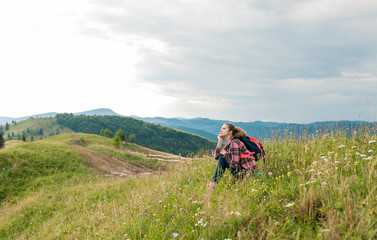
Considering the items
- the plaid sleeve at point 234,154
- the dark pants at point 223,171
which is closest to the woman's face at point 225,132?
the plaid sleeve at point 234,154

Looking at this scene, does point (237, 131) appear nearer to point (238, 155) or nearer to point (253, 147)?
point (253, 147)

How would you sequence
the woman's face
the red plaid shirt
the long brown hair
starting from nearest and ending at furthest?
the red plaid shirt, the long brown hair, the woman's face

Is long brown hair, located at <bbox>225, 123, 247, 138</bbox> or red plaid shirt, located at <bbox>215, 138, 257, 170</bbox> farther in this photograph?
long brown hair, located at <bbox>225, 123, 247, 138</bbox>

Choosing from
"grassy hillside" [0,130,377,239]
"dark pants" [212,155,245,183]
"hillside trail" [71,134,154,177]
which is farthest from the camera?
"hillside trail" [71,134,154,177]

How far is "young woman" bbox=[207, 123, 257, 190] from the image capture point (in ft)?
17.7

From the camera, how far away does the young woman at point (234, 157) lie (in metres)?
5.38

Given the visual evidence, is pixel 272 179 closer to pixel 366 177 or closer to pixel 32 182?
pixel 366 177

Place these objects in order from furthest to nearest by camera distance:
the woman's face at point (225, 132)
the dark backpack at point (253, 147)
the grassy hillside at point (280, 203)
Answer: the woman's face at point (225, 132)
the dark backpack at point (253, 147)
the grassy hillside at point (280, 203)

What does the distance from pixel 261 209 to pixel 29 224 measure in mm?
13120

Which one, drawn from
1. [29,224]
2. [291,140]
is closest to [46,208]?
[29,224]

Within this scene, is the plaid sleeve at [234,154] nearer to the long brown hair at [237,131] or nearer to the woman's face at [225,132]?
the long brown hair at [237,131]

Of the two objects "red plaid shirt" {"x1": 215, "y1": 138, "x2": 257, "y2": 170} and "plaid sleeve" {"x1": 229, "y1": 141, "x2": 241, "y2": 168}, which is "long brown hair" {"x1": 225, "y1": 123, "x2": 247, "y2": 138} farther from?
"plaid sleeve" {"x1": 229, "y1": 141, "x2": 241, "y2": 168}

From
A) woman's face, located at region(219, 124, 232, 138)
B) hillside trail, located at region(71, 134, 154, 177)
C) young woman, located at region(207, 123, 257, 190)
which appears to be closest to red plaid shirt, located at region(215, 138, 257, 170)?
young woman, located at region(207, 123, 257, 190)

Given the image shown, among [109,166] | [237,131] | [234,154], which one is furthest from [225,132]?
[109,166]
